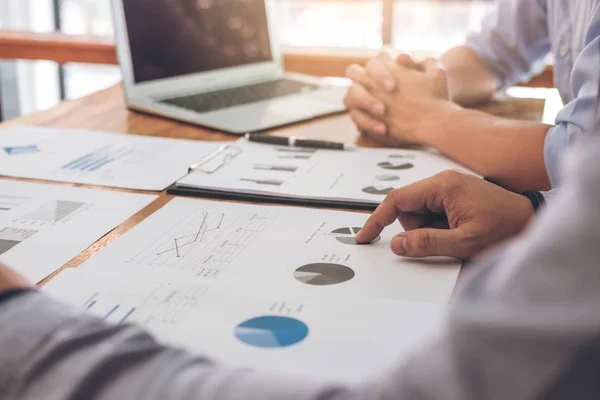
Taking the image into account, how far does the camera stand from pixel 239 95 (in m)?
1.33

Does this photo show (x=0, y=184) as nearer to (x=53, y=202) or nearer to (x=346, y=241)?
(x=53, y=202)

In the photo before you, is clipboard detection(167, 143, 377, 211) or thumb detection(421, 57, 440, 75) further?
thumb detection(421, 57, 440, 75)

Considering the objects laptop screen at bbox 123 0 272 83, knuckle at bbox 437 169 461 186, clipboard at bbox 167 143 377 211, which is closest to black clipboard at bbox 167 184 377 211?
clipboard at bbox 167 143 377 211

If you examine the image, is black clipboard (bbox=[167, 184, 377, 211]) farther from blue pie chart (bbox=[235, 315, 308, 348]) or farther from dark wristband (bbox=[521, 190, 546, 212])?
blue pie chart (bbox=[235, 315, 308, 348])

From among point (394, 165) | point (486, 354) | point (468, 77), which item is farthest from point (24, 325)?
point (468, 77)

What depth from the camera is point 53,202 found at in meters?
0.81

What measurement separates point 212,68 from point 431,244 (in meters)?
0.88

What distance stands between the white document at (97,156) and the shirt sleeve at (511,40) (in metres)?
0.70

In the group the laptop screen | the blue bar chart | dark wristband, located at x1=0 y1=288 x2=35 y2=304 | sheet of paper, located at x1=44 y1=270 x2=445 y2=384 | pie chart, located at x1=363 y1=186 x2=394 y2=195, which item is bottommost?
sheet of paper, located at x1=44 y1=270 x2=445 y2=384

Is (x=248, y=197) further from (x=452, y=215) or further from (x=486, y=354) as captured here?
(x=486, y=354)

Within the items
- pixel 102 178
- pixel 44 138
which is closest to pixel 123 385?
pixel 102 178

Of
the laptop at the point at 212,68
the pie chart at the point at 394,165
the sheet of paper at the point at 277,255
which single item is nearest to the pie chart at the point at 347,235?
the sheet of paper at the point at 277,255

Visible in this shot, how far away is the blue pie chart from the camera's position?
50cm

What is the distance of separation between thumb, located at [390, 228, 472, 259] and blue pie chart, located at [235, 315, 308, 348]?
0.17 metres
